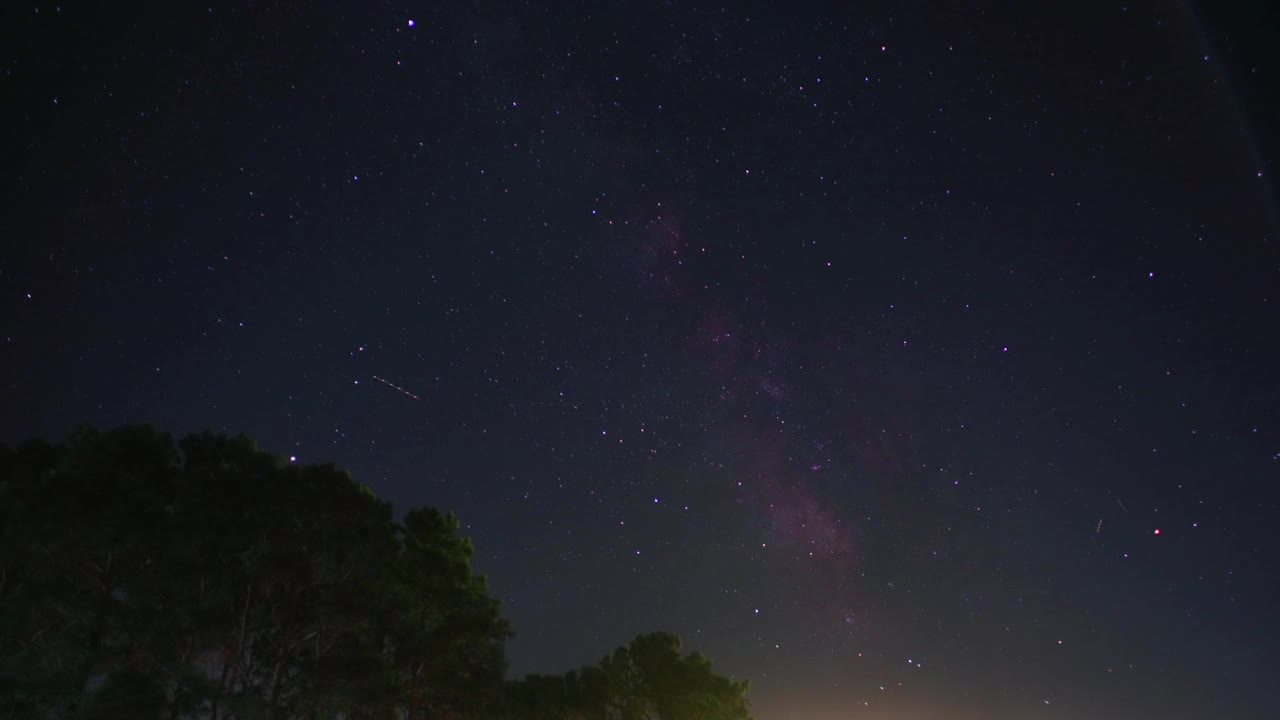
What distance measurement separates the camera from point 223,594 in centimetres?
1803

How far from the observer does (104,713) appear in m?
14.6

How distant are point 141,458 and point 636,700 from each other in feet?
82.8

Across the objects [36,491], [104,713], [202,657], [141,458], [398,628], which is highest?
[141,458]

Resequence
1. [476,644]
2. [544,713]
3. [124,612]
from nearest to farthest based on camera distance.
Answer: [124,612], [476,644], [544,713]

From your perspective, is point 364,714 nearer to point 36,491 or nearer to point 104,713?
point 104,713

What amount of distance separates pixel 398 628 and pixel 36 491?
9.19 meters

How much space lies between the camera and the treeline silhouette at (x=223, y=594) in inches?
616

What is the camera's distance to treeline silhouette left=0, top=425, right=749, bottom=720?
15656 mm

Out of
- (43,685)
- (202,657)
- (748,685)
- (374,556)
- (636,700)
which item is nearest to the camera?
(43,685)

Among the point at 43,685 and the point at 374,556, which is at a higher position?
the point at 374,556

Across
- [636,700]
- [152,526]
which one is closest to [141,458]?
[152,526]

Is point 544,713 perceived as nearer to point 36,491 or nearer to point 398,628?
point 398,628

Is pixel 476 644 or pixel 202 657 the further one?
pixel 476 644

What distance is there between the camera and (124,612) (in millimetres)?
16359
